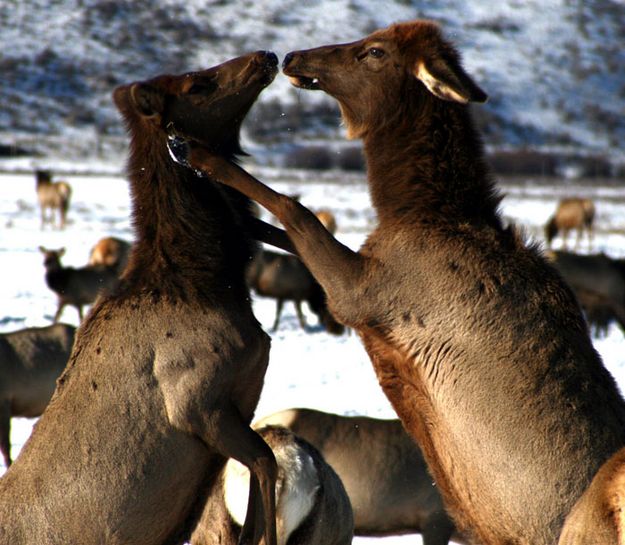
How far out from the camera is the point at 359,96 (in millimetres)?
4871

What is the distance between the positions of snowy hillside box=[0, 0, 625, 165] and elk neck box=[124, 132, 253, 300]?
246 feet

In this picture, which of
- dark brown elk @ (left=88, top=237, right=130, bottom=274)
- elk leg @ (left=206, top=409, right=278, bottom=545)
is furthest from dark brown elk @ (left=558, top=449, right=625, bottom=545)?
dark brown elk @ (left=88, top=237, right=130, bottom=274)

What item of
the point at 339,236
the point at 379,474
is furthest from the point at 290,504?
the point at 339,236

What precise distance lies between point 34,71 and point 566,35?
6871cm

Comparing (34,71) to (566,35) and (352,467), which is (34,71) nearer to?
(566,35)

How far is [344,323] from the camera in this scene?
4.52m

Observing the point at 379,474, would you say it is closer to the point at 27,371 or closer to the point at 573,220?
the point at 27,371

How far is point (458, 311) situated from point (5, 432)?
4.92 meters

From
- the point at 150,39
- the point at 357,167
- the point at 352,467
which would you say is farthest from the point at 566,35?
the point at 352,467

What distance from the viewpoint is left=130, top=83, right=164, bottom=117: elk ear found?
4602 mm

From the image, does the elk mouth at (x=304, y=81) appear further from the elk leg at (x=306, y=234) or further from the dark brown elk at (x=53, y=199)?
the dark brown elk at (x=53, y=199)

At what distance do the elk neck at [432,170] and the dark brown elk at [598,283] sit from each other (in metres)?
12.6

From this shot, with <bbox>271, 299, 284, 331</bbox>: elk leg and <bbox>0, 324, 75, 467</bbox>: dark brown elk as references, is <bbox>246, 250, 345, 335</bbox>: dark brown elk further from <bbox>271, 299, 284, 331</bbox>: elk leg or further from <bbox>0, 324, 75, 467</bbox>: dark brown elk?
<bbox>0, 324, 75, 467</bbox>: dark brown elk

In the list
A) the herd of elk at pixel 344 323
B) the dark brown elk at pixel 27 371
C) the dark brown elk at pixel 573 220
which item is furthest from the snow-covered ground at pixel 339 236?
the dark brown elk at pixel 573 220
